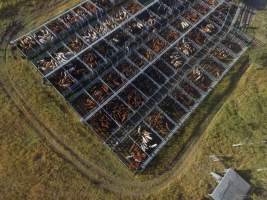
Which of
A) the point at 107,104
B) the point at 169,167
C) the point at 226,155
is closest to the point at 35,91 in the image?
the point at 107,104

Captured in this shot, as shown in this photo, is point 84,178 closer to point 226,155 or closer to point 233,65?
point 226,155

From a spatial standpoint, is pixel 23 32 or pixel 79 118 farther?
pixel 23 32

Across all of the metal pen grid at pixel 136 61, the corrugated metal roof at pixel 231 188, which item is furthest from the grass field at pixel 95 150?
the metal pen grid at pixel 136 61

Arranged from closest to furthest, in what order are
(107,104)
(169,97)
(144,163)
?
(144,163) < (107,104) < (169,97)

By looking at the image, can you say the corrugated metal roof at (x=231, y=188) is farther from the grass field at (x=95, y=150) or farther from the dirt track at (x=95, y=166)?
the dirt track at (x=95, y=166)

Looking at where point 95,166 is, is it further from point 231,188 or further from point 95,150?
point 231,188

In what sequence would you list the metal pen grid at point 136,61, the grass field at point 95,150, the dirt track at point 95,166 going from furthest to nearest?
the metal pen grid at point 136,61, the dirt track at point 95,166, the grass field at point 95,150
